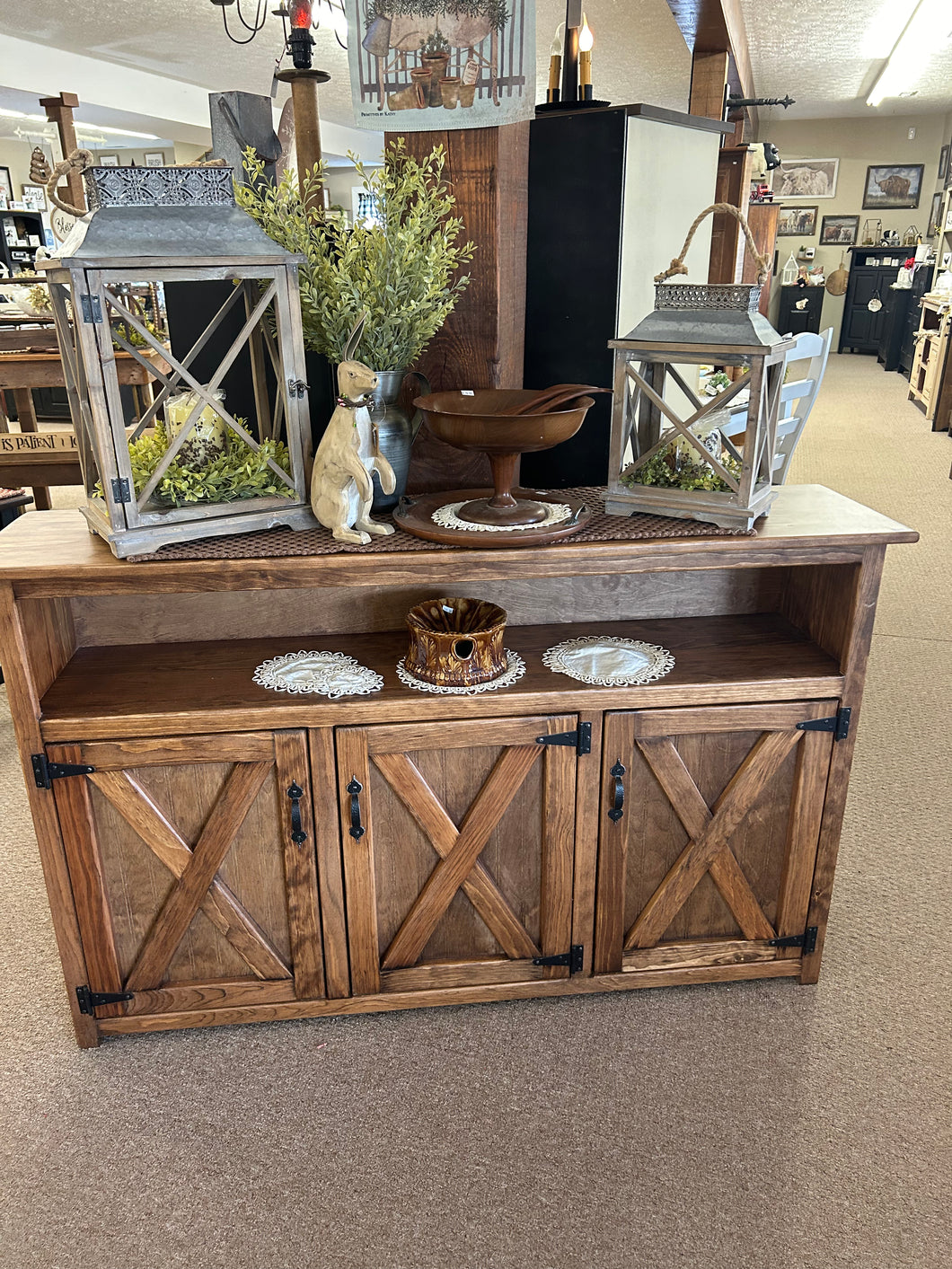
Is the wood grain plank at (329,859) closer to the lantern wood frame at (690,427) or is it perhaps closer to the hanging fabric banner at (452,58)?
the lantern wood frame at (690,427)

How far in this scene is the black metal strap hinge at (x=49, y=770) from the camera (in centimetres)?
166

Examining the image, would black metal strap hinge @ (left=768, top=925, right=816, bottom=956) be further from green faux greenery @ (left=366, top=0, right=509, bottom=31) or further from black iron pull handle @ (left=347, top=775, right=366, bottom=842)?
green faux greenery @ (left=366, top=0, right=509, bottom=31)

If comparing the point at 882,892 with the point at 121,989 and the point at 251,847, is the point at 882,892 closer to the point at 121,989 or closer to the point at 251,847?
the point at 251,847

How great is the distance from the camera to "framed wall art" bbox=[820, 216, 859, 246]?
1367 cm

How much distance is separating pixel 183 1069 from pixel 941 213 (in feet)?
44.4

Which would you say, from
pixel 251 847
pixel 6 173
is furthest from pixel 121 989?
pixel 6 173

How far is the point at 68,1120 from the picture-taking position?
1736mm

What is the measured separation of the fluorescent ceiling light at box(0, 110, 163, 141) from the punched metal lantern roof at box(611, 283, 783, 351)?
443 inches

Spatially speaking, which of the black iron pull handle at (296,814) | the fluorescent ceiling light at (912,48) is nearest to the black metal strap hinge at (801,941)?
the black iron pull handle at (296,814)

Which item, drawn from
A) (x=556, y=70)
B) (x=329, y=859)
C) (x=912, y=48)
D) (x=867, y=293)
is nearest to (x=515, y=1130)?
(x=329, y=859)

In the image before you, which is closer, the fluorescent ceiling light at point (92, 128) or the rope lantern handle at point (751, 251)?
the rope lantern handle at point (751, 251)

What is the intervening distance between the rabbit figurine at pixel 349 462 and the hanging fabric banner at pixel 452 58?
0.50 meters

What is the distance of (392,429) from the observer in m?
1.78

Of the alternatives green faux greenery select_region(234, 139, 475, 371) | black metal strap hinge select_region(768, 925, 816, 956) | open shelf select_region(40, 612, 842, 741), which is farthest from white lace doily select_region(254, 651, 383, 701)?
black metal strap hinge select_region(768, 925, 816, 956)
